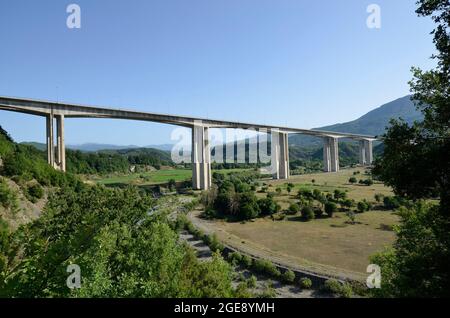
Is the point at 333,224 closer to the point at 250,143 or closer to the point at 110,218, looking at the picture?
the point at 110,218

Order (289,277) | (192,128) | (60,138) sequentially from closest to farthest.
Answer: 1. (289,277)
2. (60,138)
3. (192,128)

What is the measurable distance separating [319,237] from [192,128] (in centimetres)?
4374

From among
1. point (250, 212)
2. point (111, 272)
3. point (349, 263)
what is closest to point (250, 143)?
point (250, 212)

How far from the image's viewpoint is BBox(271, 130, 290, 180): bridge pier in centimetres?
9069

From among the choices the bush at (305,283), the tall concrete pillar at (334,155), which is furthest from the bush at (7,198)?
the tall concrete pillar at (334,155)

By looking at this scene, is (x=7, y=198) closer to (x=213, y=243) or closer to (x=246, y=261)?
(x=213, y=243)

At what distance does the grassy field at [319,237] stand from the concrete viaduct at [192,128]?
25940 millimetres

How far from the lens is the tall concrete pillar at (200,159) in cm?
6719

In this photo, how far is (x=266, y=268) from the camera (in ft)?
78.8

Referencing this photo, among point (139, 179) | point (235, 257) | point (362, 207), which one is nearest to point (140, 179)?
point (139, 179)

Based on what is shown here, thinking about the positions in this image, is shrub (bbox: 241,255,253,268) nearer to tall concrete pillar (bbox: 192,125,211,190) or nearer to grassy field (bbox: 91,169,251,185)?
tall concrete pillar (bbox: 192,125,211,190)

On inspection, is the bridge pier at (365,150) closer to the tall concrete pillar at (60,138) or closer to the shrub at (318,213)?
the shrub at (318,213)

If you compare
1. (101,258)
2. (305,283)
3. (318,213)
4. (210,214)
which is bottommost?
(305,283)
